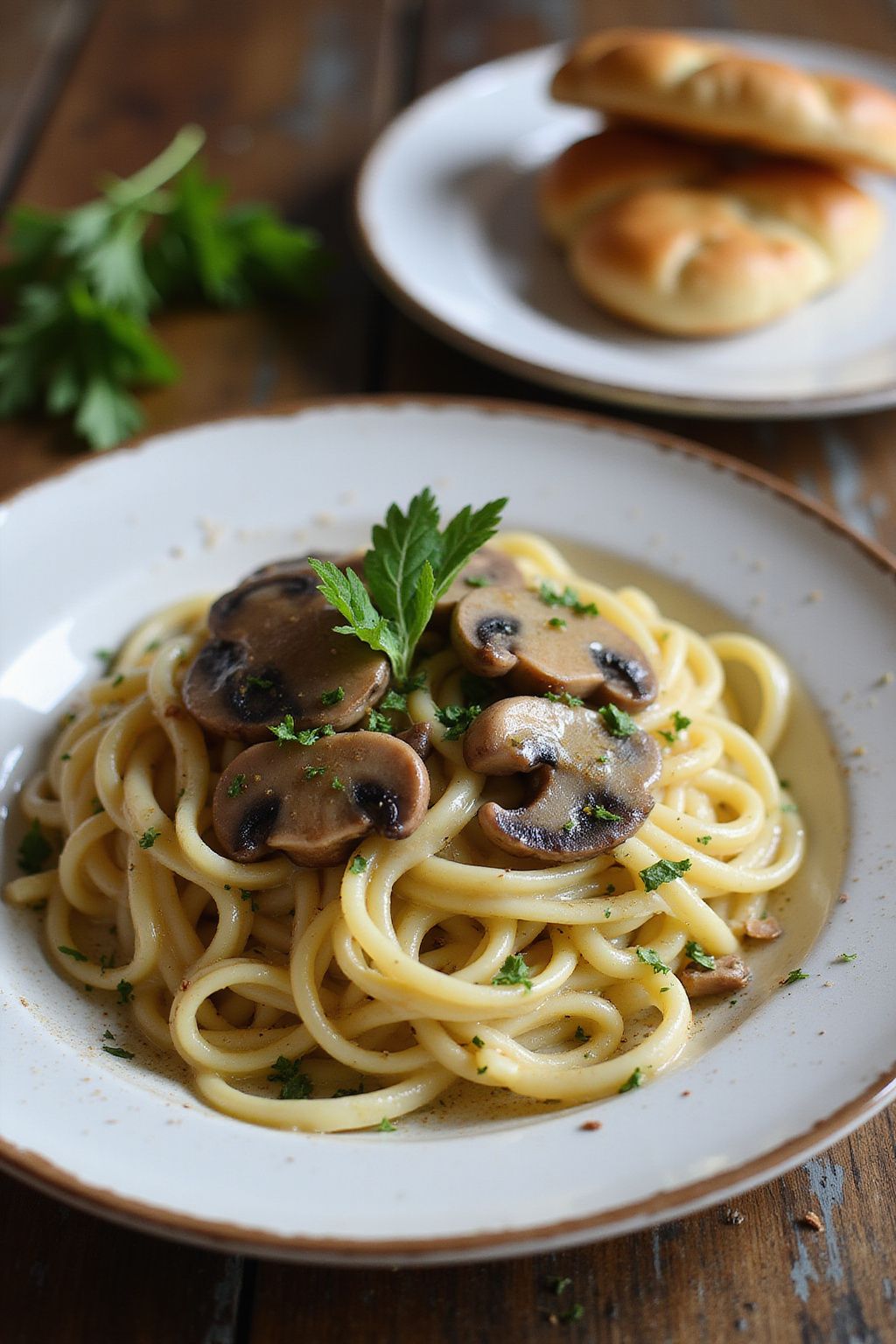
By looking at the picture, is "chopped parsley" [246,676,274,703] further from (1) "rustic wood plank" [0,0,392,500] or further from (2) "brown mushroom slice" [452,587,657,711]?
(1) "rustic wood plank" [0,0,392,500]

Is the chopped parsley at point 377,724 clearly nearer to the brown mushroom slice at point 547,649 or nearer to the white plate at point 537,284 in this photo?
the brown mushroom slice at point 547,649

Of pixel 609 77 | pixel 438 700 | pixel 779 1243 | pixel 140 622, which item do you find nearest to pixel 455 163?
pixel 609 77

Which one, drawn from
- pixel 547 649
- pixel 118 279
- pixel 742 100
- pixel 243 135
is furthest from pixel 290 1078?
pixel 243 135

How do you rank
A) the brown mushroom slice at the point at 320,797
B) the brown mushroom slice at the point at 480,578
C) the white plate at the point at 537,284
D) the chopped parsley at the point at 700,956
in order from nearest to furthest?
1. the brown mushroom slice at the point at 320,797
2. the chopped parsley at the point at 700,956
3. the brown mushroom slice at the point at 480,578
4. the white plate at the point at 537,284

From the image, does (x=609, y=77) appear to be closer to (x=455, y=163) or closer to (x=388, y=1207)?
(x=455, y=163)

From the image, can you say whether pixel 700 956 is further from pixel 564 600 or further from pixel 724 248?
pixel 724 248

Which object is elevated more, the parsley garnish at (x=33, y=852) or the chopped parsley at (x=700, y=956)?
the chopped parsley at (x=700, y=956)

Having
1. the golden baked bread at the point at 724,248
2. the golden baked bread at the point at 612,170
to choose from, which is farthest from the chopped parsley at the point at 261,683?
the golden baked bread at the point at 612,170
